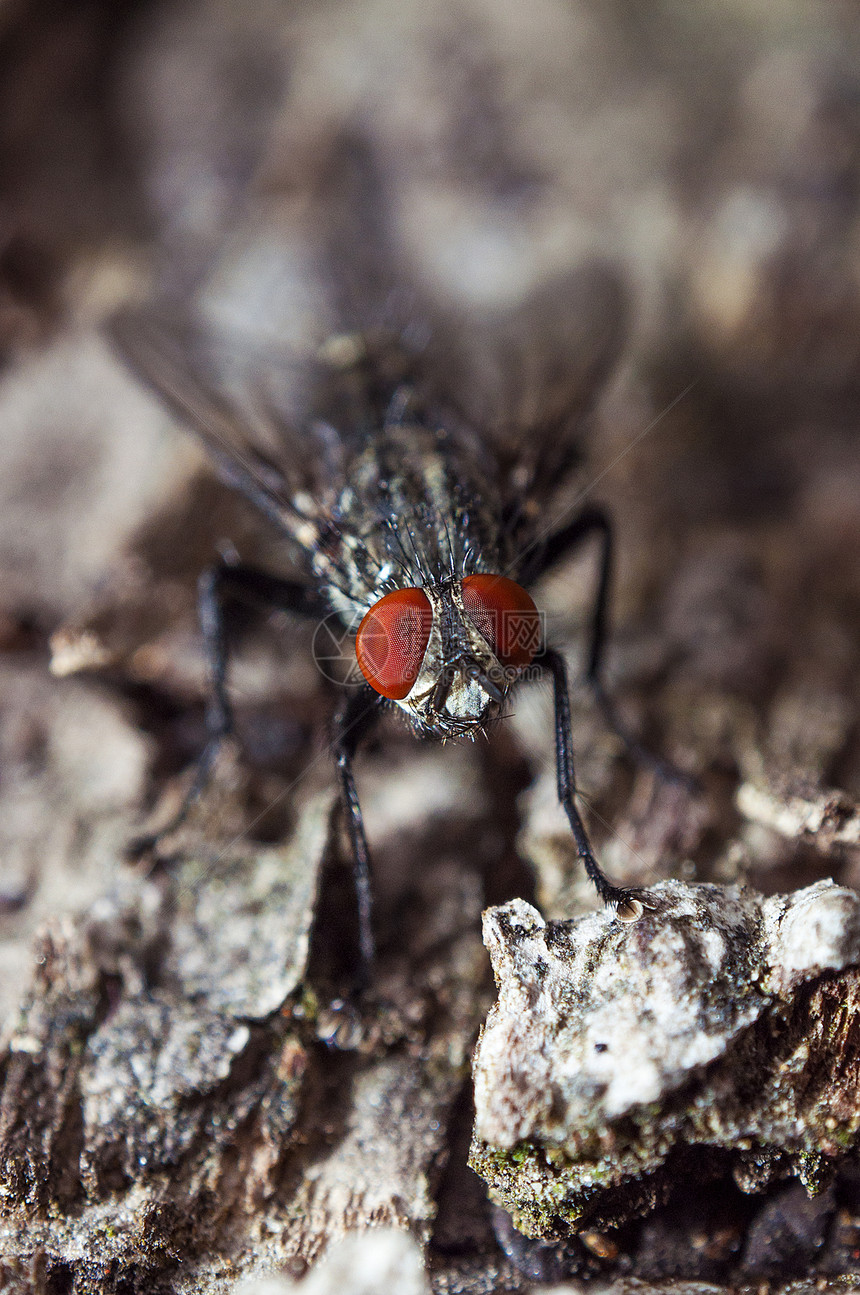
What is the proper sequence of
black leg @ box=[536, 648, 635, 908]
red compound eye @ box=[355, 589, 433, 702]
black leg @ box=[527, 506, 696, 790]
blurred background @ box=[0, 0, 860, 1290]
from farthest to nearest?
black leg @ box=[527, 506, 696, 790], blurred background @ box=[0, 0, 860, 1290], black leg @ box=[536, 648, 635, 908], red compound eye @ box=[355, 589, 433, 702]

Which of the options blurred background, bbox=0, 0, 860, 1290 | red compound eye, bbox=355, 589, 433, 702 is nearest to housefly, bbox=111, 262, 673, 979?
red compound eye, bbox=355, 589, 433, 702

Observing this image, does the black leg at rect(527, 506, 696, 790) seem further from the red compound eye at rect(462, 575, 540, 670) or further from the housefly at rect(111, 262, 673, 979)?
the red compound eye at rect(462, 575, 540, 670)

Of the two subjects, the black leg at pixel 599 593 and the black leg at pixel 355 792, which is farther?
the black leg at pixel 599 593

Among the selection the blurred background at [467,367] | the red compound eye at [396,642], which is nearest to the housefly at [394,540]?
the red compound eye at [396,642]

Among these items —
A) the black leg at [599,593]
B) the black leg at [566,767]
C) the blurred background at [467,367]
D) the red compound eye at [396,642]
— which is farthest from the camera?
the black leg at [599,593]

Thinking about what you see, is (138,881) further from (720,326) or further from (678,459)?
(720,326)

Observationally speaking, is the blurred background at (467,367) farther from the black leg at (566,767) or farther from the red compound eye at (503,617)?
the red compound eye at (503,617)
